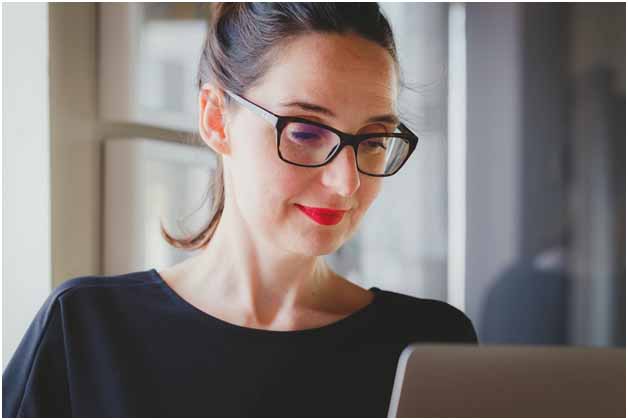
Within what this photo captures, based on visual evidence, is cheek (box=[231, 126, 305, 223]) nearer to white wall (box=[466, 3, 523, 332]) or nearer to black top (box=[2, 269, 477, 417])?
black top (box=[2, 269, 477, 417])

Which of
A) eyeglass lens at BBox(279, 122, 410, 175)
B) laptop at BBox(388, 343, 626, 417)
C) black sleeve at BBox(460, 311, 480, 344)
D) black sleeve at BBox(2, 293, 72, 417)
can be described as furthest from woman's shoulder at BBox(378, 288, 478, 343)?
black sleeve at BBox(2, 293, 72, 417)

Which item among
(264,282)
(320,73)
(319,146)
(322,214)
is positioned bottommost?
(264,282)

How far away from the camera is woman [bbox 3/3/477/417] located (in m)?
1.02

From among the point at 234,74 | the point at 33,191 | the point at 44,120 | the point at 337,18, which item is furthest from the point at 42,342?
the point at 337,18

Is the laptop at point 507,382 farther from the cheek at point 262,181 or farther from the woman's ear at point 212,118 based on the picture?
the woman's ear at point 212,118

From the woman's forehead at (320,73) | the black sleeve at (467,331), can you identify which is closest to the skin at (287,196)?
the woman's forehead at (320,73)

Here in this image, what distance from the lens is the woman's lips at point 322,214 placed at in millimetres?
1058

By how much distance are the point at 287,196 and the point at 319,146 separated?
10 centimetres

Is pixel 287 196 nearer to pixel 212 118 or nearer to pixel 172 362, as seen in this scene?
pixel 212 118

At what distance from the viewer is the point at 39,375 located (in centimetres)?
101

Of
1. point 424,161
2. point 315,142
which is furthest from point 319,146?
point 424,161

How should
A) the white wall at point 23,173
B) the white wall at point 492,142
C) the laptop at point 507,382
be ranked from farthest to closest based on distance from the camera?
the white wall at point 492,142, the white wall at point 23,173, the laptop at point 507,382

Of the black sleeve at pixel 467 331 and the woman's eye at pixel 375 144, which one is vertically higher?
the woman's eye at pixel 375 144

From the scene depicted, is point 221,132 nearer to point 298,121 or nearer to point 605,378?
point 298,121
